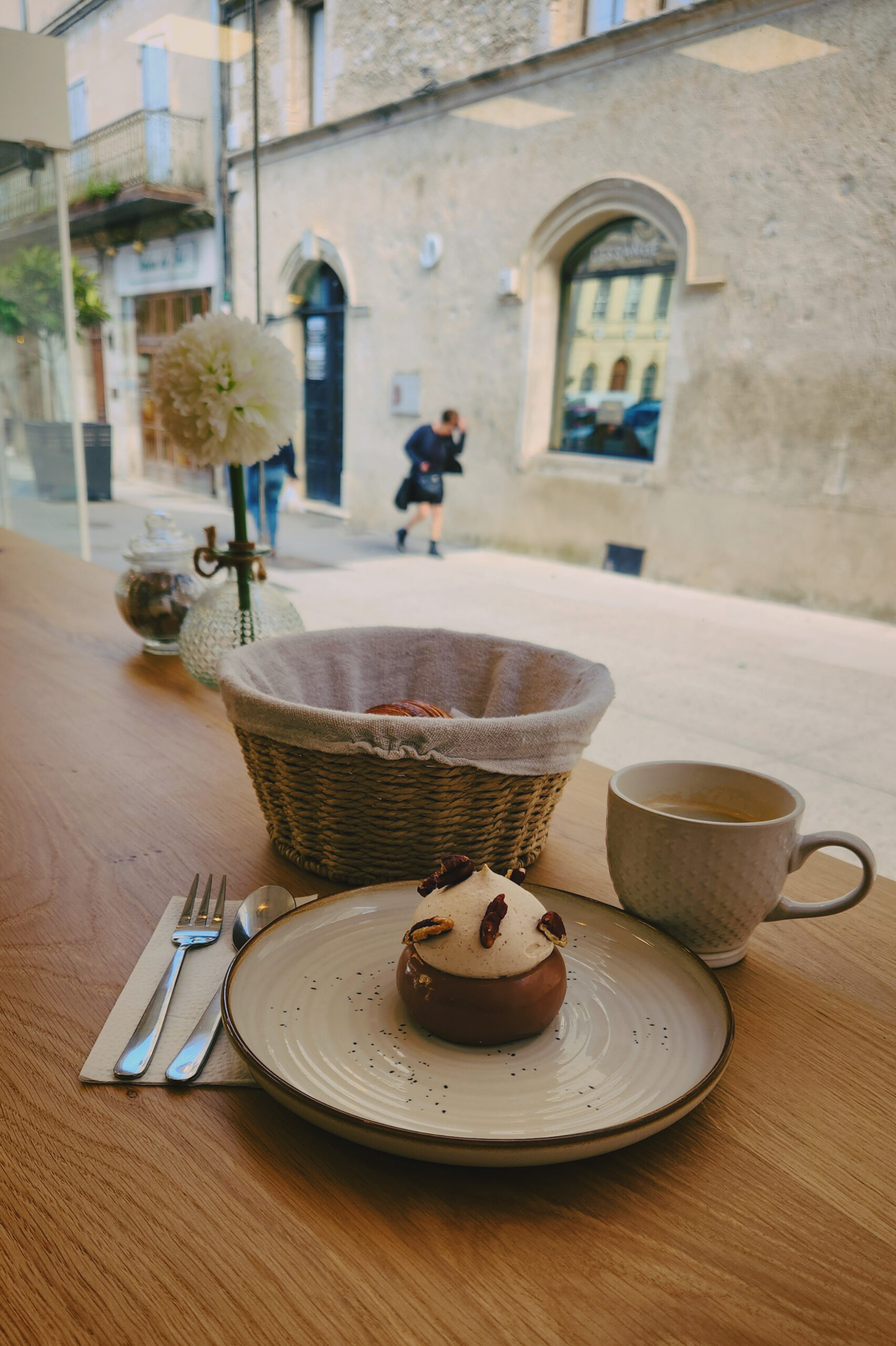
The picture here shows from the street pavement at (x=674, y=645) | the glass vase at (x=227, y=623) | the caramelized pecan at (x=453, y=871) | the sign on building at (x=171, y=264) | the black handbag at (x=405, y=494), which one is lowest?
the street pavement at (x=674, y=645)

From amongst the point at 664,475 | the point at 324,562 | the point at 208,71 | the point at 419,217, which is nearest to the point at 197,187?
the point at 419,217

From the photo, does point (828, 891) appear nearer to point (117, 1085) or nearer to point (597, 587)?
point (117, 1085)

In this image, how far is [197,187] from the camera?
17.2ft

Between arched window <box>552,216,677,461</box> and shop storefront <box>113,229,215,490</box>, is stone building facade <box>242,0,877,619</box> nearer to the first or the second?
arched window <box>552,216,677,461</box>

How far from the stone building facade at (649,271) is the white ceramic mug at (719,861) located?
10.8 ft

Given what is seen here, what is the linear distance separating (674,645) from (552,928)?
2.87 meters

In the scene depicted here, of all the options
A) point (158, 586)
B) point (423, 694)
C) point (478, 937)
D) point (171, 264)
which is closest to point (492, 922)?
point (478, 937)

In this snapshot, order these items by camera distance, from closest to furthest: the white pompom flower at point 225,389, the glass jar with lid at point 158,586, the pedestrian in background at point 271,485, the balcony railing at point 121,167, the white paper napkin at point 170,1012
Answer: the white paper napkin at point 170,1012
the white pompom flower at point 225,389
the glass jar with lid at point 158,586
the balcony railing at point 121,167
the pedestrian in background at point 271,485

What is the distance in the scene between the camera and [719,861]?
0.44m

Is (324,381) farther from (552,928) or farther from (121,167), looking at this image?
(552,928)

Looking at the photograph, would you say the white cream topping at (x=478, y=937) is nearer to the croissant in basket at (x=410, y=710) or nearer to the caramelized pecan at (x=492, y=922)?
the caramelized pecan at (x=492, y=922)

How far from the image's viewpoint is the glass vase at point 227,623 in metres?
0.87

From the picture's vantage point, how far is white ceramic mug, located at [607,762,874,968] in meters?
0.44

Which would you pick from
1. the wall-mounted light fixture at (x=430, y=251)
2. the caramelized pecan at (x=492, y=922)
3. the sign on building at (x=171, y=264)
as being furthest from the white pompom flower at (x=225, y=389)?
the sign on building at (x=171, y=264)
